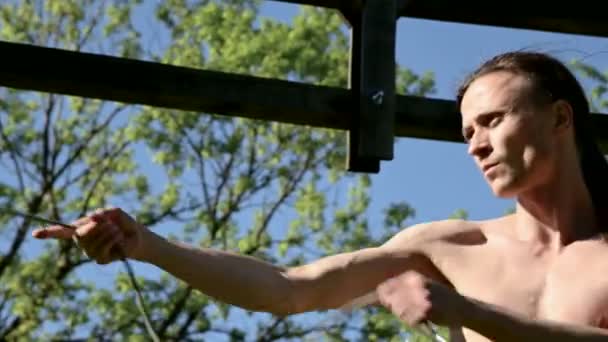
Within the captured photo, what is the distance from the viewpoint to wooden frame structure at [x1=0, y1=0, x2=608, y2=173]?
3277 mm

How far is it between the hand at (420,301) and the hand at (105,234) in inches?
12.7

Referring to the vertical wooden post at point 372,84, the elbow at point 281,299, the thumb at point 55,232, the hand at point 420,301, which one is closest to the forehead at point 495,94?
the elbow at point 281,299

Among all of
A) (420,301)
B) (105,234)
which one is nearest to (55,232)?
(105,234)

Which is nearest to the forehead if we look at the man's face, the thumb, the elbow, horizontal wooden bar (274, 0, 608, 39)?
the man's face

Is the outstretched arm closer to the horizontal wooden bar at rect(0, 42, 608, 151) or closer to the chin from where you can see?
the chin

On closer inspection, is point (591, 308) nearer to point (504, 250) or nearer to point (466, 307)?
point (504, 250)

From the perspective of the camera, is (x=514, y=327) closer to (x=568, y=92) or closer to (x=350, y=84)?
(x=568, y=92)

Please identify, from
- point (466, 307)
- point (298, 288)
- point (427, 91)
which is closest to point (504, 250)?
point (298, 288)

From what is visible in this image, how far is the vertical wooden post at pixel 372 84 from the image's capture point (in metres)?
3.38

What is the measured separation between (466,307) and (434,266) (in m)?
0.42

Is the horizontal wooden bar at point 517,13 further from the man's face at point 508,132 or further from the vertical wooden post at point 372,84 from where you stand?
the man's face at point 508,132

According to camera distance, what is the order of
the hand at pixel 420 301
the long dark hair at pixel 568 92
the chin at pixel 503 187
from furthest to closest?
1. the long dark hair at pixel 568 92
2. the chin at pixel 503 187
3. the hand at pixel 420 301

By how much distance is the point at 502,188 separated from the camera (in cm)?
161

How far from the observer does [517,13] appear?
3588mm
